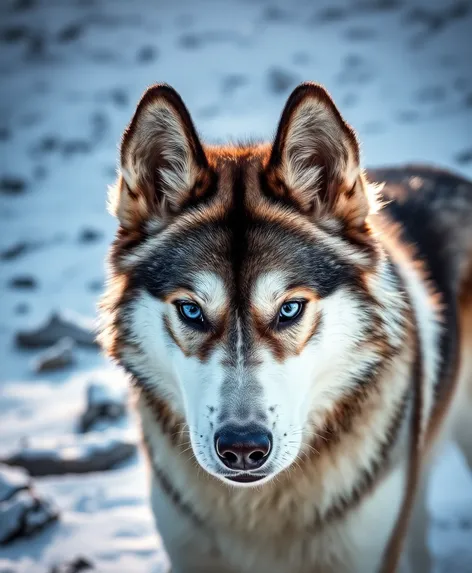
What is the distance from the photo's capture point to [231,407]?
1.99 metres

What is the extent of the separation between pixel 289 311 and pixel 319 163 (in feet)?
1.72

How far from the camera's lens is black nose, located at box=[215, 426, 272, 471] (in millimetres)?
1950

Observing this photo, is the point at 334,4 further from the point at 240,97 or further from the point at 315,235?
the point at 315,235

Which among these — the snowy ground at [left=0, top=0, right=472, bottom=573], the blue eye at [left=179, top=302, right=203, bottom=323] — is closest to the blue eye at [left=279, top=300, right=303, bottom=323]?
the blue eye at [left=179, top=302, right=203, bottom=323]

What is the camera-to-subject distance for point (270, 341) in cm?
214

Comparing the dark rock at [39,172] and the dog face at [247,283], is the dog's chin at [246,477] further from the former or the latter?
the dark rock at [39,172]

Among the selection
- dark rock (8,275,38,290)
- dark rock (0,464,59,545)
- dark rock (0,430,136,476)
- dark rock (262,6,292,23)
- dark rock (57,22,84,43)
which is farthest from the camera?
dark rock (57,22,84,43)

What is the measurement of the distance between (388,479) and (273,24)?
30.7 feet

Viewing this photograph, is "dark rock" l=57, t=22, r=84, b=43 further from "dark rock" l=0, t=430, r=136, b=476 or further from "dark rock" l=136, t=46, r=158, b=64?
"dark rock" l=0, t=430, r=136, b=476

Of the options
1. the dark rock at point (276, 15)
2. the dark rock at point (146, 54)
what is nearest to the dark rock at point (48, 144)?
the dark rock at point (146, 54)

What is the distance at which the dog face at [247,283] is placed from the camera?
2066 mm

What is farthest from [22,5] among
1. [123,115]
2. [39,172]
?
[39,172]

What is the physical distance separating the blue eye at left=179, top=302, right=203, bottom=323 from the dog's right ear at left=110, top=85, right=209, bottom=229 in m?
0.37

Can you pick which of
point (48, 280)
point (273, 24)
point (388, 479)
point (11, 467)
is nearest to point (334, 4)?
point (273, 24)
